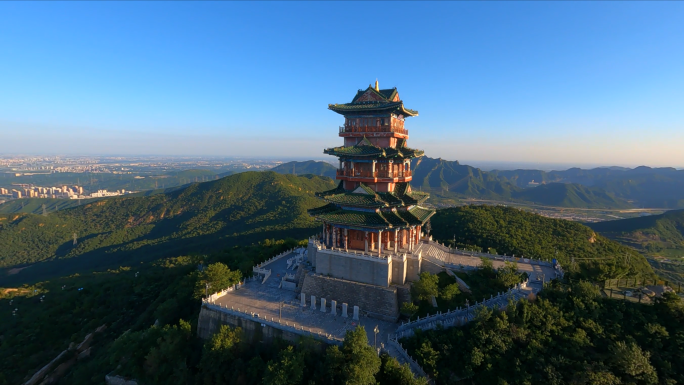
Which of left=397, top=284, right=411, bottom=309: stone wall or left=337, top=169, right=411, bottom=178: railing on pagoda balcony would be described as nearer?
left=397, top=284, right=411, bottom=309: stone wall

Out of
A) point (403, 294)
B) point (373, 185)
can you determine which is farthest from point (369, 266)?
point (373, 185)

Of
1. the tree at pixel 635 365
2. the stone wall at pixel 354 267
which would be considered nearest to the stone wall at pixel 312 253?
the stone wall at pixel 354 267

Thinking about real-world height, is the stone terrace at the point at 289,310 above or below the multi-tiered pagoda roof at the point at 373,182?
below

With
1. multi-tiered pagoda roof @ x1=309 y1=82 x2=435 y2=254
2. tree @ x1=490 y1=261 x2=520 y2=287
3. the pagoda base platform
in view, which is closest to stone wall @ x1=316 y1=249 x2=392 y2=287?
the pagoda base platform

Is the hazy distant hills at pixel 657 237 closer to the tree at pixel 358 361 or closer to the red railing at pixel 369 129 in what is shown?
the red railing at pixel 369 129

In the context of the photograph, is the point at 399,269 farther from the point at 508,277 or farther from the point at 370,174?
the point at 370,174

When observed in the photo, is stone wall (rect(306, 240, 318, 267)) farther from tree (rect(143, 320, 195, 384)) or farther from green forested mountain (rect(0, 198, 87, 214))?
green forested mountain (rect(0, 198, 87, 214))

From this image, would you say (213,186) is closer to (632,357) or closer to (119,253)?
(119,253)
